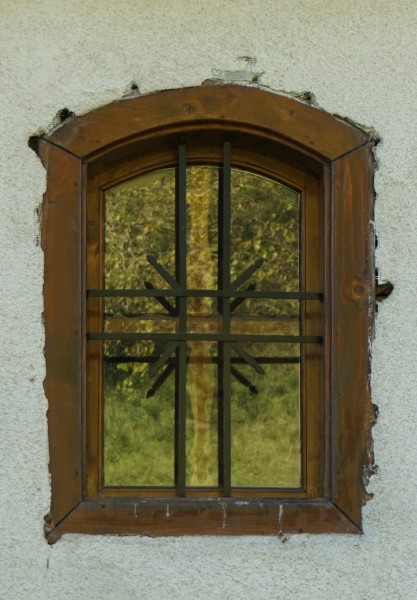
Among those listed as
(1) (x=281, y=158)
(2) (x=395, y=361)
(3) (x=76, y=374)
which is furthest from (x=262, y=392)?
(1) (x=281, y=158)

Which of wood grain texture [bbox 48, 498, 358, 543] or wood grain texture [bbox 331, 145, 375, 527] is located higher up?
wood grain texture [bbox 331, 145, 375, 527]

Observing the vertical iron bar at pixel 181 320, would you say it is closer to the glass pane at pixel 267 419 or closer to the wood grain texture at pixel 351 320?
the glass pane at pixel 267 419

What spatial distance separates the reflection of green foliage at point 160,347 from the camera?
282 centimetres

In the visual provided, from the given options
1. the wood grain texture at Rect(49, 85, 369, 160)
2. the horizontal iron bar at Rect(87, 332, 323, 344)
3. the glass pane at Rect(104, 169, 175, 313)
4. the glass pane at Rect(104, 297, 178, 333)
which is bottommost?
the horizontal iron bar at Rect(87, 332, 323, 344)

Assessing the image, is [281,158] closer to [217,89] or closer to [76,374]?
[217,89]

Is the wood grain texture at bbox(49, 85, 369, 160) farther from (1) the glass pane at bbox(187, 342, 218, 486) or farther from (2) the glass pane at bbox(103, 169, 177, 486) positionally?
(1) the glass pane at bbox(187, 342, 218, 486)

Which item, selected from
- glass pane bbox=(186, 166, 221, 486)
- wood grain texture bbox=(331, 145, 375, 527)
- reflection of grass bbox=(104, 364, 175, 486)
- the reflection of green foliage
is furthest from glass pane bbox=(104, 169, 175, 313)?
wood grain texture bbox=(331, 145, 375, 527)

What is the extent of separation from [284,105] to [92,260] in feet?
2.65

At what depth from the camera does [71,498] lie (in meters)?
2.67

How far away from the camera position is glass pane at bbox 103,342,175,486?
281 cm

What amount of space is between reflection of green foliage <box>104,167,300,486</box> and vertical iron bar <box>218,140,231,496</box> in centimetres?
3

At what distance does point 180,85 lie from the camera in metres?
2.76

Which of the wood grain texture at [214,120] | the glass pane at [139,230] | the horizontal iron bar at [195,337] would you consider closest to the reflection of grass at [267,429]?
the horizontal iron bar at [195,337]

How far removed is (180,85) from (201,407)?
1057 millimetres
